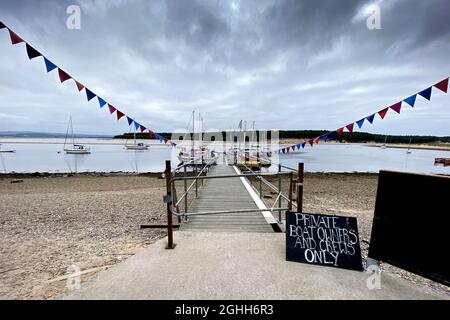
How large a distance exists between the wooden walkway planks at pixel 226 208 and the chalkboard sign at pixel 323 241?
122cm

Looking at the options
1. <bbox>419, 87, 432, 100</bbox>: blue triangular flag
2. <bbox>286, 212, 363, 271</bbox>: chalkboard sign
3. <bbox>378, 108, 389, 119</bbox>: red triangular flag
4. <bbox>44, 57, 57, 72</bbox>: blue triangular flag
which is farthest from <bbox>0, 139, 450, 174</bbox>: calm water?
<bbox>286, 212, 363, 271</bbox>: chalkboard sign

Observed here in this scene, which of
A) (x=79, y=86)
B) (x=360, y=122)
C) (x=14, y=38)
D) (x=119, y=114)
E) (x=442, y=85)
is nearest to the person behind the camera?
(x=14, y=38)

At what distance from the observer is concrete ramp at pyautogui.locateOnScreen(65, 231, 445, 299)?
2.36m

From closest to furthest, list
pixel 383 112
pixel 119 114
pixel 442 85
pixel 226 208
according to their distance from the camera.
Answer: pixel 442 85 → pixel 226 208 → pixel 383 112 → pixel 119 114

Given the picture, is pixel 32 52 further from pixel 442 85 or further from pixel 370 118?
pixel 370 118

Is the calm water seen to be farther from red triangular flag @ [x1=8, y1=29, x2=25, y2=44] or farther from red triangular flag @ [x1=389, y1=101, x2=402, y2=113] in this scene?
red triangular flag @ [x1=8, y1=29, x2=25, y2=44]

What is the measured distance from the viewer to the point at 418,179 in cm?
254

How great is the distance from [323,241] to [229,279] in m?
1.42

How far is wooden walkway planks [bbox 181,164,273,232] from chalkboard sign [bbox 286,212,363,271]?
1223mm

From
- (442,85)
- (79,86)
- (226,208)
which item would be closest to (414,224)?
(226,208)

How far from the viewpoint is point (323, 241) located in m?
3.09

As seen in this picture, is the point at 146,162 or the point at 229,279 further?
the point at 146,162
